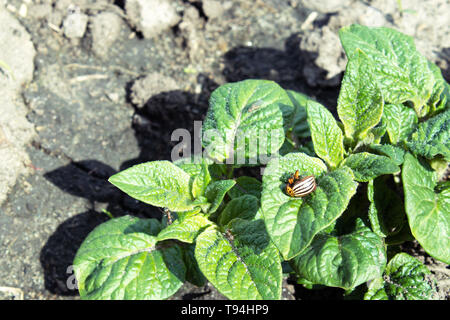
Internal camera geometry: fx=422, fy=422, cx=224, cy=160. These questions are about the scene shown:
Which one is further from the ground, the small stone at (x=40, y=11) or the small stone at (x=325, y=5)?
the small stone at (x=325, y=5)

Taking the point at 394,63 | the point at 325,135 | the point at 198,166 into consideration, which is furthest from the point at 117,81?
the point at 394,63

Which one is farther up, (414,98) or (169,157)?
(414,98)

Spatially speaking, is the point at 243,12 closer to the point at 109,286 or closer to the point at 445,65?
the point at 445,65

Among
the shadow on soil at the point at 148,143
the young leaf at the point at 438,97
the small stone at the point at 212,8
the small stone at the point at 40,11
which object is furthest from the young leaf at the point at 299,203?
the small stone at the point at 40,11

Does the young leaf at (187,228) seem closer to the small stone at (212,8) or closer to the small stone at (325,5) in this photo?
the small stone at (212,8)

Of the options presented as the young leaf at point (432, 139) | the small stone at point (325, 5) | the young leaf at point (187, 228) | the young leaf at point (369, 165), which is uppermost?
the small stone at point (325, 5)

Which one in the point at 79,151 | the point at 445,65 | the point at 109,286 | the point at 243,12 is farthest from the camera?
the point at 243,12

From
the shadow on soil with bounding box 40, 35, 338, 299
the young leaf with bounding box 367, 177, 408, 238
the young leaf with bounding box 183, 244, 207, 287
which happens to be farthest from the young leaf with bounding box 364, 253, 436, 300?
the shadow on soil with bounding box 40, 35, 338, 299

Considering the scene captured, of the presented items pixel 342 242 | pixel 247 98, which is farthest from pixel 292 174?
pixel 247 98
